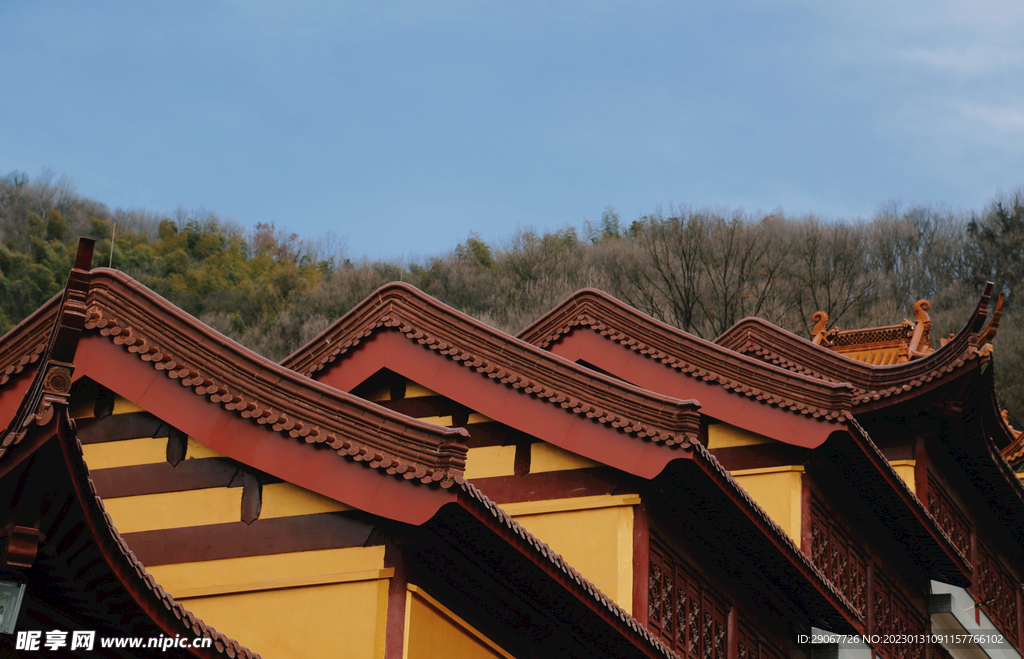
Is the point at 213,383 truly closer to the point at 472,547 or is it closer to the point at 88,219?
the point at 472,547

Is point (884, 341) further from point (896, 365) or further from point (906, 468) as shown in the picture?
point (896, 365)

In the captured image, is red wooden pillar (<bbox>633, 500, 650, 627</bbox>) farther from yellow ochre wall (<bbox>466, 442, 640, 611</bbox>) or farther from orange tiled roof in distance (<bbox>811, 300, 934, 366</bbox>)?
orange tiled roof in distance (<bbox>811, 300, 934, 366</bbox>)

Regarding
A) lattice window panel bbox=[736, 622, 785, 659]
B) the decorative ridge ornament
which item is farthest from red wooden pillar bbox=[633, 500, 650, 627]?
the decorative ridge ornament

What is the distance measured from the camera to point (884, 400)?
14.8m

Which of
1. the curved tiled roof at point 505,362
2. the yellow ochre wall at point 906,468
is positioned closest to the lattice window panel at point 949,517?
the yellow ochre wall at point 906,468

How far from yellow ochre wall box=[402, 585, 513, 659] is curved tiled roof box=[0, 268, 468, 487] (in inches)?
39.0

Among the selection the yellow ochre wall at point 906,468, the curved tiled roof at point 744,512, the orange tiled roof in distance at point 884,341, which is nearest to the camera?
the curved tiled roof at point 744,512

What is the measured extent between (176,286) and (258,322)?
3799mm

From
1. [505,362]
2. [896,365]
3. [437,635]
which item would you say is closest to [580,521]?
[505,362]

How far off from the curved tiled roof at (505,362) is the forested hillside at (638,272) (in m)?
28.6

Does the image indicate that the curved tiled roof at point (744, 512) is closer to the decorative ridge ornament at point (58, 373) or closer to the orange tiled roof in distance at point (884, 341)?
the decorative ridge ornament at point (58, 373)

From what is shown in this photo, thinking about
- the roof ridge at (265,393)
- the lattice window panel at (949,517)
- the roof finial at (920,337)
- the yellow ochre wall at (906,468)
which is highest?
the roof finial at (920,337)

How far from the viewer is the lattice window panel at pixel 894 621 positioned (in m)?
14.3

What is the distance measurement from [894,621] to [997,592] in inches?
171
